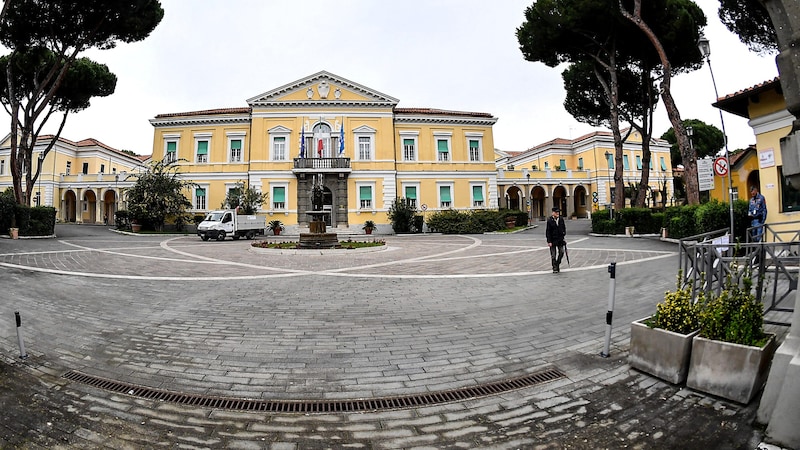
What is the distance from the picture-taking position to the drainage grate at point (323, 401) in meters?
3.22

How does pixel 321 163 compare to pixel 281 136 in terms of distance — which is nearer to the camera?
pixel 321 163

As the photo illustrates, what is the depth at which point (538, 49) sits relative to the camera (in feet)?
77.0

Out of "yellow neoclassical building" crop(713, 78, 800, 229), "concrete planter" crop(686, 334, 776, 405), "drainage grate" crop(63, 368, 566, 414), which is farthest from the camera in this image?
"yellow neoclassical building" crop(713, 78, 800, 229)

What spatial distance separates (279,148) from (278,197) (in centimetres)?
428

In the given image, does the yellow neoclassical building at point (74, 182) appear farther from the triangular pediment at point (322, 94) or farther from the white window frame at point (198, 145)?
the triangular pediment at point (322, 94)

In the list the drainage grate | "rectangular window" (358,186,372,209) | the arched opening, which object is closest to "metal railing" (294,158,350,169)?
"rectangular window" (358,186,372,209)

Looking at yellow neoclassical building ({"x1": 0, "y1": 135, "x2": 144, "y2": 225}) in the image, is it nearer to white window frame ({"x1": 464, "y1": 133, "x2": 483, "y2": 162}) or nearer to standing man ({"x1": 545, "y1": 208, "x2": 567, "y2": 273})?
white window frame ({"x1": 464, "y1": 133, "x2": 483, "y2": 162})

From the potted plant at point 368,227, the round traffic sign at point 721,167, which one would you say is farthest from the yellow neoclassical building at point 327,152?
the round traffic sign at point 721,167

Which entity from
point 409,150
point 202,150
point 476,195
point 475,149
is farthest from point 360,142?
point 202,150

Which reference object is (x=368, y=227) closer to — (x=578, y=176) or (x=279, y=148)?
(x=279, y=148)

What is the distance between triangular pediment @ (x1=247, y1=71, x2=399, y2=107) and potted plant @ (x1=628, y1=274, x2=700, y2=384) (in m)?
31.5

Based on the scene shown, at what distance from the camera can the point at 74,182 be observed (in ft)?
132

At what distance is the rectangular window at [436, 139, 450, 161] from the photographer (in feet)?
112

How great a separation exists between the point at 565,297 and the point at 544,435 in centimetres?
469
